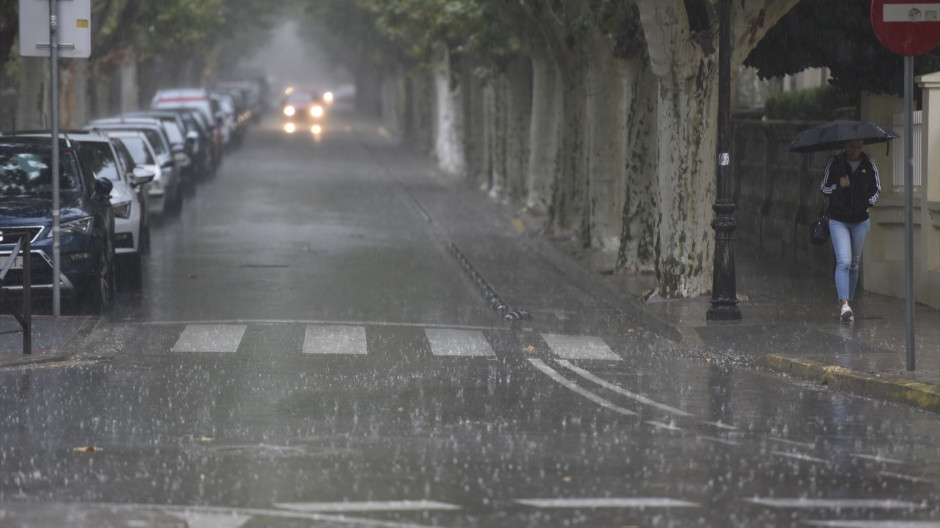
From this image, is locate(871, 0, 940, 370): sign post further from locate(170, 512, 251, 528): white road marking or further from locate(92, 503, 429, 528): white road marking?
locate(170, 512, 251, 528): white road marking

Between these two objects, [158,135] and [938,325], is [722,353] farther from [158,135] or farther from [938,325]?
[158,135]

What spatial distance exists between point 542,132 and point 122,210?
11.6 metres

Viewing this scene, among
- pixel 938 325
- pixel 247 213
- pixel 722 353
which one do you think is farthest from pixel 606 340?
pixel 247 213

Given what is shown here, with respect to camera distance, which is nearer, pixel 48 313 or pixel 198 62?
pixel 48 313

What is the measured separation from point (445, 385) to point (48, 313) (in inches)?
250

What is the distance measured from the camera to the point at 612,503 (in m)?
7.59

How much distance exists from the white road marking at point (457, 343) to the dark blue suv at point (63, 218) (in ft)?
11.7

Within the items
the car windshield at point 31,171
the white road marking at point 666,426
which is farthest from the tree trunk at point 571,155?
the white road marking at point 666,426

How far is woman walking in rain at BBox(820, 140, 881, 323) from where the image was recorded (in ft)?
51.0

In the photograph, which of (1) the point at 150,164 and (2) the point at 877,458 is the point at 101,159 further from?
(2) the point at 877,458

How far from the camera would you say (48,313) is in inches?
650

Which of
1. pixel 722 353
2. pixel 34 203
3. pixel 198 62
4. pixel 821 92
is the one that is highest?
pixel 198 62

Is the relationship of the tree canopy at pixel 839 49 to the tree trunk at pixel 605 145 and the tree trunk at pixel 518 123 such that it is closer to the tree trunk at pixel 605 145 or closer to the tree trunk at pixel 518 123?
the tree trunk at pixel 605 145

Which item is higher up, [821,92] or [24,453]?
[821,92]
